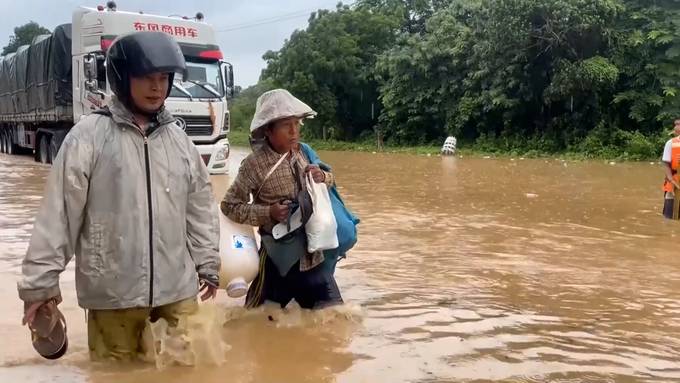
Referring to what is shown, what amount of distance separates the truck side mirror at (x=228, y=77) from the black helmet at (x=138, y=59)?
11895mm

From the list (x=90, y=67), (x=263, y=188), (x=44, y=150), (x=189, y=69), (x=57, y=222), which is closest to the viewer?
(x=57, y=222)

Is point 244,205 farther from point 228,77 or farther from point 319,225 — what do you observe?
point 228,77

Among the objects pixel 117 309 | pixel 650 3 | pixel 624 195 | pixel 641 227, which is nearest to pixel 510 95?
pixel 650 3

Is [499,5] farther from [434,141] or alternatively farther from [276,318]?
[276,318]

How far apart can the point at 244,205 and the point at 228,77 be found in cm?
1083

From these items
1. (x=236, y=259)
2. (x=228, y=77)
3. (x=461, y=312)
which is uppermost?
(x=228, y=77)

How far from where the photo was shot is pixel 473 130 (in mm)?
33469

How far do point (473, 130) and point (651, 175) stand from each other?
1547cm

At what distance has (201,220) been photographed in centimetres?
346

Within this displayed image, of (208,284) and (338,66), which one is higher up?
(338,66)

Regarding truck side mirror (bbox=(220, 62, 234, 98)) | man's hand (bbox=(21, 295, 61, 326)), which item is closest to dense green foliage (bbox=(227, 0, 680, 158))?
truck side mirror (bbox=(220, 62, 234, 98))

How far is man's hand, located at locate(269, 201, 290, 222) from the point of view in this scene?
4.45 meters

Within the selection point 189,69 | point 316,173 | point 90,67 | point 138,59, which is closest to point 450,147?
point 189,69

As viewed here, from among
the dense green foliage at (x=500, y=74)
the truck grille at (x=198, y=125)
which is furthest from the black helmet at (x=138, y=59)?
the dense green foliage at (x=500, y=74)
